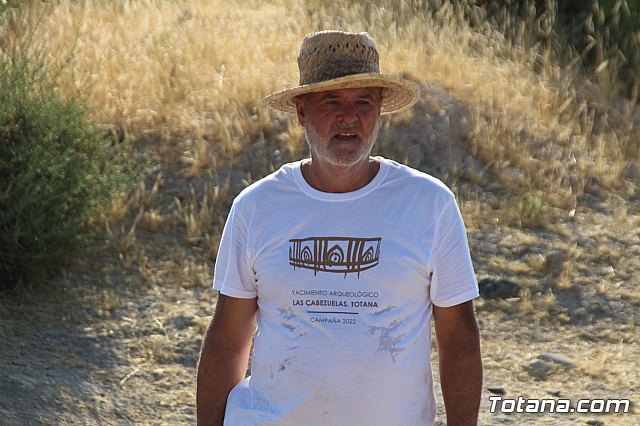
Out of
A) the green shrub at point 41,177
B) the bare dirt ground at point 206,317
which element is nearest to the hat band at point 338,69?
the bare dirt ground at point 206,317

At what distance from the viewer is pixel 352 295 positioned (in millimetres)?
2850

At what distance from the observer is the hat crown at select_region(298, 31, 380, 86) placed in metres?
3.17

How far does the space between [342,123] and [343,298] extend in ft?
1.85

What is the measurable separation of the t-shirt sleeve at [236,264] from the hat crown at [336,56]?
1.64 feet

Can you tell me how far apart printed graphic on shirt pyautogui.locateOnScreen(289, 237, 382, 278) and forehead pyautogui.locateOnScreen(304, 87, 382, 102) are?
0.51 meters

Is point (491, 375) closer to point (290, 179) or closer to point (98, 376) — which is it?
point (98, 376)

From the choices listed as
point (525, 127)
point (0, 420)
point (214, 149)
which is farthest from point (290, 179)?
point (525, 127)

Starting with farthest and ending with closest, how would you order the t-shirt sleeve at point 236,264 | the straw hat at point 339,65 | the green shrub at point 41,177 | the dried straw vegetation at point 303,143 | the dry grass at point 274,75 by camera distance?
the dry grass at point 274,75 → the dried straw vegetation at point 303,143 → the green shrub at point 41,177 → the straw hat at point 339,65 → the t-shirt sleeve at point 236,264

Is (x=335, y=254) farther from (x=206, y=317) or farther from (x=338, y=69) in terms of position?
(x=206, y=317)

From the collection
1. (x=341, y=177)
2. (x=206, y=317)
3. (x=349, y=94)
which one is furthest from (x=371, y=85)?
(x=206, y=317)

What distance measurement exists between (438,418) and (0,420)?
2.19 metres

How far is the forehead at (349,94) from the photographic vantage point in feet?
10.4

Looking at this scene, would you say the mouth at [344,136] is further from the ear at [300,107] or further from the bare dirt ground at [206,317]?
the bare dirt ground at [206,317]

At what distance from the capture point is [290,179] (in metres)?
3.08
